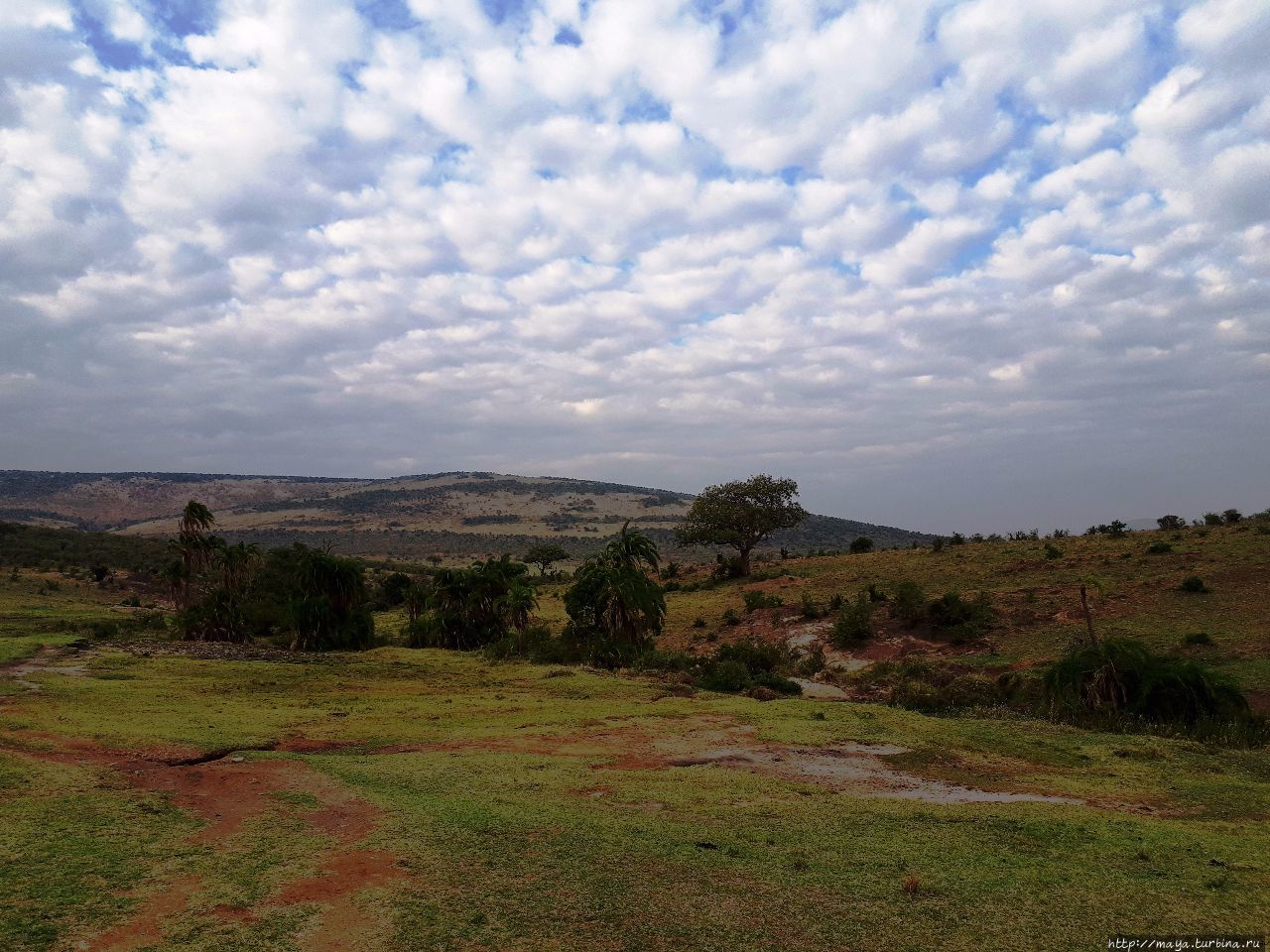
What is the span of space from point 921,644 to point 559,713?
17318 millimetres

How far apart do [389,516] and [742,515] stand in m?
127

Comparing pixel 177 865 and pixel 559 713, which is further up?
pixel 177 865

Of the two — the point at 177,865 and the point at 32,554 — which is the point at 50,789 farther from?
the point at 32,554

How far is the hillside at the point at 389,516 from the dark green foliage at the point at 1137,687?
95.1 m

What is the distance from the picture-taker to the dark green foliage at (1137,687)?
15203 mm

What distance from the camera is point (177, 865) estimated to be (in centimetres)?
659

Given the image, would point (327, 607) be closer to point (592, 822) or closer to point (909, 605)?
point (909, 605)

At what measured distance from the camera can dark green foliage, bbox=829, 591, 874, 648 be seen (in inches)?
1158

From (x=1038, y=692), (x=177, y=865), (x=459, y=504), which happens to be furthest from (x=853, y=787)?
(x=459, y=504)

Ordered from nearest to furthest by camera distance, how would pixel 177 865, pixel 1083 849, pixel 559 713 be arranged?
pixel 177 865, pixel 1083 849, pixel 559 713

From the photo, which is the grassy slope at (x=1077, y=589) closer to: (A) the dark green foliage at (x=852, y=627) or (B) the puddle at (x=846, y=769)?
(A) the dark green foliage at (x=852, y=627)

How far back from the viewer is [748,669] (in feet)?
81.9

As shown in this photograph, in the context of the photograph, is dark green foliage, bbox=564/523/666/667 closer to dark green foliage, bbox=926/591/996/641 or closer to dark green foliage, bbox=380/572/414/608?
dark green foliage, bbox=926/591/996/641

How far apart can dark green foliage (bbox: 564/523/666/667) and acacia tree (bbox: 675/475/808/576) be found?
22.5 metres
